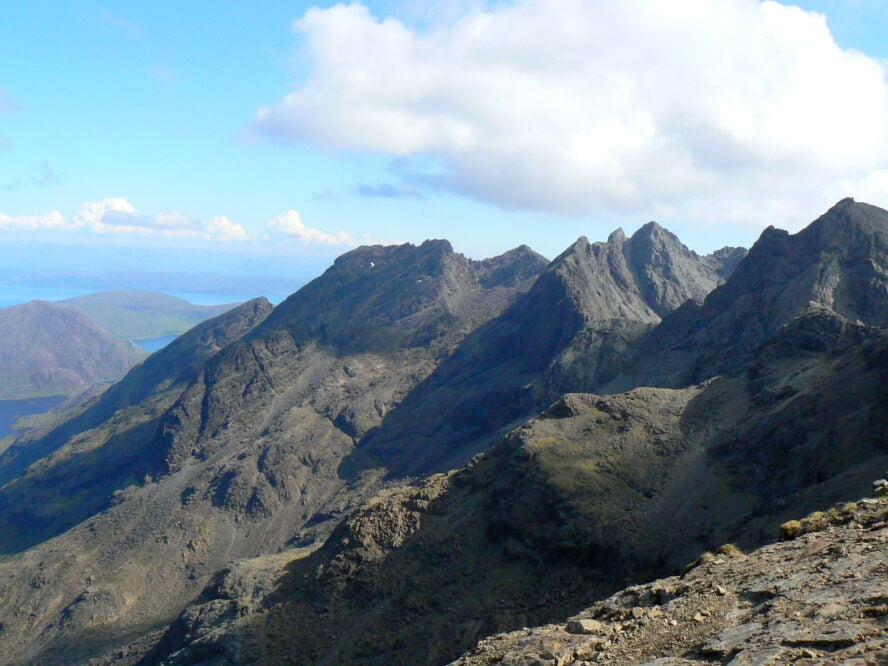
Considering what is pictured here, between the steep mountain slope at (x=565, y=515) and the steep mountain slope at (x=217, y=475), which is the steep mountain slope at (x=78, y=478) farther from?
the steep mountain slope at (x=565, y=515)

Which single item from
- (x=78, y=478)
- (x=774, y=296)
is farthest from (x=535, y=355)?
(x=78, y=478)

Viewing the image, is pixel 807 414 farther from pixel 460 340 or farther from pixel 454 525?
pixel 460 340

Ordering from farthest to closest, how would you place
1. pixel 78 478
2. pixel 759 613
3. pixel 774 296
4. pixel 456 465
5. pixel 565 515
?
pixel 78 478 < pixel 456 465 < pixel 774 296 < pixel 565 515 < pixel 759 613

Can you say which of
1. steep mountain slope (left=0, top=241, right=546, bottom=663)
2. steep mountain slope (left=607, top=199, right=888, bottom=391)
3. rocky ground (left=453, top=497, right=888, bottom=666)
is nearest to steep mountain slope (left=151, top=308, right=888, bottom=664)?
rocky ground (left=453, top=497, right=888, bottom=666)

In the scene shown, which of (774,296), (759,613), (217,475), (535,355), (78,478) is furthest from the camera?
(535,355)

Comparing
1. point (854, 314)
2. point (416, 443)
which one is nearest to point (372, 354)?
point (416, 443)

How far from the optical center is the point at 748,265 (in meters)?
123

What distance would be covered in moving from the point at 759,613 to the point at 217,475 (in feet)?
387

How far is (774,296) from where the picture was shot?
359 ft

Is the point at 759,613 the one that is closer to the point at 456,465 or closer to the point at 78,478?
the point at 456,465

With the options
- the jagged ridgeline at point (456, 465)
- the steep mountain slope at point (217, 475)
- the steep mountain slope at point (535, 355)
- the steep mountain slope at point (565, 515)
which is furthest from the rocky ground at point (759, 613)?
the steep mountain slope at point (535, 355)

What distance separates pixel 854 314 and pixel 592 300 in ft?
209

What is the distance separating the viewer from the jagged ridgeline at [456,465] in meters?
51.2

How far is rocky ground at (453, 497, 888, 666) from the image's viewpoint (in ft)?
57.5
